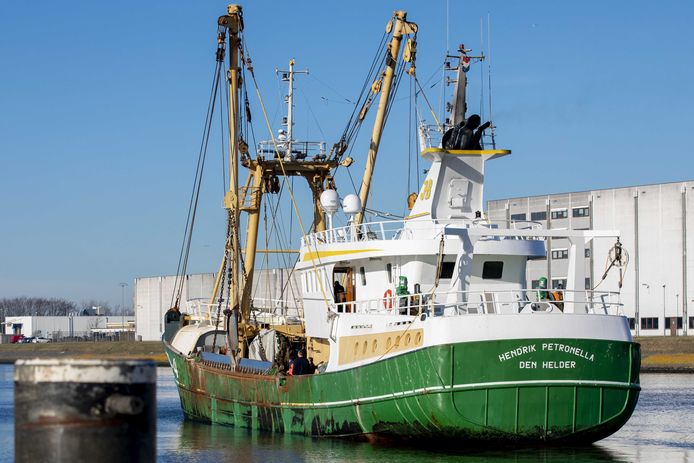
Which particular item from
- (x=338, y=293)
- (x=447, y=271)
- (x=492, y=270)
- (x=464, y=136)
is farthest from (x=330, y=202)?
(x=492, y=270)

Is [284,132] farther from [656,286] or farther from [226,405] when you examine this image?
[656,286]

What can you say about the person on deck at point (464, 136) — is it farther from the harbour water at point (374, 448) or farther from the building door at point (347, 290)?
the harbour water at point (374, 448)

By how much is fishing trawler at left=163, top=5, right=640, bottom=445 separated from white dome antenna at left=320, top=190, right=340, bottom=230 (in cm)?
4

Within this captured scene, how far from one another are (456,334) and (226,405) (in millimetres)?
11513

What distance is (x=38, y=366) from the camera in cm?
621

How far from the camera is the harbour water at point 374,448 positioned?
23.5 m

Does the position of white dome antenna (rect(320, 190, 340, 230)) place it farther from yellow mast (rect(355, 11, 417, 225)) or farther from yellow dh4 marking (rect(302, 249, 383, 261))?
yellow mast (rect(355, 11, 417, 225))

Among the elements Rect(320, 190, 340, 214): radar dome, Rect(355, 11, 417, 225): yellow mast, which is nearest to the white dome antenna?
Rect(320, 190, 340, 214): radar dome

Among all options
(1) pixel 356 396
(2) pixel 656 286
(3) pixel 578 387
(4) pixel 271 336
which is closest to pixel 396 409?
(1) pixel 356 396

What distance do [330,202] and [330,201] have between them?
3 centimetres

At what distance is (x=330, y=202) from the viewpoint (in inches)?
1262

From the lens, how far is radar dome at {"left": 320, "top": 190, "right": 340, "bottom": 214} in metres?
32.0

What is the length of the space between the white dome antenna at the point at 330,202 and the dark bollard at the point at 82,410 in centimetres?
2560

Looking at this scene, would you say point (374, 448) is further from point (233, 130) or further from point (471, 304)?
point (233, 130)
